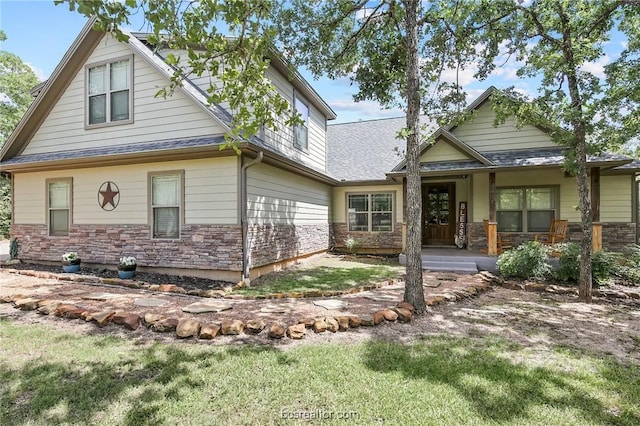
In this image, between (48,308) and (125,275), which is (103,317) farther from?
(125,275)

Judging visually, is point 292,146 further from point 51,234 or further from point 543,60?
point 51,234

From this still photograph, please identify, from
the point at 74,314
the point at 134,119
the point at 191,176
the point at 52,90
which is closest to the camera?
the point at 74,314

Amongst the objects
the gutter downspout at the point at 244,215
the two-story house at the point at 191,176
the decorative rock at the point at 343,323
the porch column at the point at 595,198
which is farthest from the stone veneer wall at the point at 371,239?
the decorative rock at the point at 343,323

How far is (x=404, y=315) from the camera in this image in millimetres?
4875

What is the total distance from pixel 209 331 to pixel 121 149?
6.34 meters

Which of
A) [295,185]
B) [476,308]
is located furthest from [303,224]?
[476,308]

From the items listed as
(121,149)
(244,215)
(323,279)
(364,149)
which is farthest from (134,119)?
(364,149)

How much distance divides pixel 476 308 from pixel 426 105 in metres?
4.50

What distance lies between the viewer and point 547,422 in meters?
2.57

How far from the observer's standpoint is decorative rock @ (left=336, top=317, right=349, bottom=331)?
4465mm

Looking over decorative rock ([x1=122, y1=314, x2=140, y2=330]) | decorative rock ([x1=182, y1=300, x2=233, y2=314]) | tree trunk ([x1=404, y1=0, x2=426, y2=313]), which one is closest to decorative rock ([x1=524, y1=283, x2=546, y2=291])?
tree trunk ([x1=404, y1=0, x2=426, y2=313])

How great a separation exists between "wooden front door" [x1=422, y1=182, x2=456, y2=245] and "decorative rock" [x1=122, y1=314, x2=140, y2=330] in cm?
1088

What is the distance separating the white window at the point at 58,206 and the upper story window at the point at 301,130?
21.6ft

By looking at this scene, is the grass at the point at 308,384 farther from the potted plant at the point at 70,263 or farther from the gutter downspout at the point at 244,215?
the potted plant at the point at 70,263
